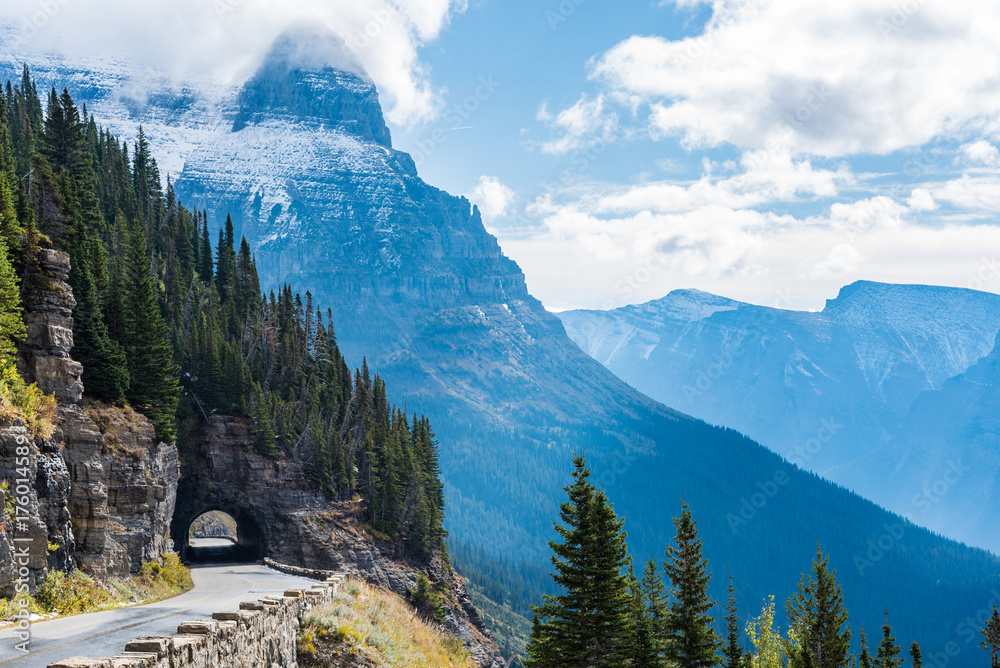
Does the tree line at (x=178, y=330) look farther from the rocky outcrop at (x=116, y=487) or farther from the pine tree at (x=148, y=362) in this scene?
the rocky outcrop at (x=116, y=487)

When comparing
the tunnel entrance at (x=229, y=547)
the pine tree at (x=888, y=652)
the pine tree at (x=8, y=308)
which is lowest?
the pine tree at (x=888, y=652)

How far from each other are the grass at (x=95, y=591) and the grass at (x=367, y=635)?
877 cm

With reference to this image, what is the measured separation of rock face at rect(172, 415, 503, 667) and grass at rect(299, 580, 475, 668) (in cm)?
4229

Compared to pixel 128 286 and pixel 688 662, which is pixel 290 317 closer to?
pixel 128 286

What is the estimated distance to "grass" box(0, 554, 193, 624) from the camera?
90.2 feet

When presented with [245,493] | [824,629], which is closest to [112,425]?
[245,493]

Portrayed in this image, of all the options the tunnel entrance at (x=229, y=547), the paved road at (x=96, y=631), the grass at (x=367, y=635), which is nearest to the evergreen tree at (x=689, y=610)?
Result: the grass at (x=367, y=635)

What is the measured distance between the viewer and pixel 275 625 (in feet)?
60.6

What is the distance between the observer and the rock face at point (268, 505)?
71.4 meters

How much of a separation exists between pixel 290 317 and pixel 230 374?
27.8 m

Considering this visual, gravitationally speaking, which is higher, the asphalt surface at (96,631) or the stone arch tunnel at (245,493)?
the stone arch tunnel at (245,493)

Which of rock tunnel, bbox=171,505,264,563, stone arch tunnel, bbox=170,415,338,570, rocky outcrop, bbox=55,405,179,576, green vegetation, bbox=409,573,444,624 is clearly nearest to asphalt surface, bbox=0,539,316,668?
rocky outcrop, bbox=55,405,179,576

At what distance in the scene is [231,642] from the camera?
1526 centimetres

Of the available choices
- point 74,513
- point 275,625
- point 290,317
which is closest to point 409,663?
point 275,625
